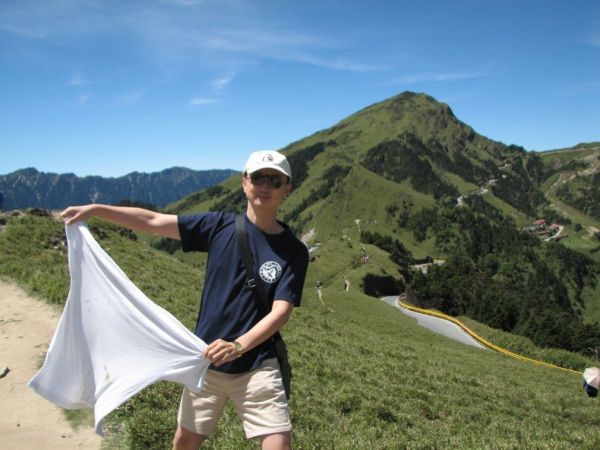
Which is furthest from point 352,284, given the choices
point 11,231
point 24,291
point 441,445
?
point 441,445

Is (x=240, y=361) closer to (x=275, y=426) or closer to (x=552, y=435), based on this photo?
(x=275, y=426)

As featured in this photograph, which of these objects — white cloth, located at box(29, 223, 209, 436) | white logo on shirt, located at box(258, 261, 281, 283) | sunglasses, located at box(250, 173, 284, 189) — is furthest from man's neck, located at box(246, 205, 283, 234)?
white cloth, located at box(29, 223, 209, 436)

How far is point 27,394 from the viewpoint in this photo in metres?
7.74

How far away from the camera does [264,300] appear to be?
4.02 metres

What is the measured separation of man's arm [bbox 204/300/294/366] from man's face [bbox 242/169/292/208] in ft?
2.89

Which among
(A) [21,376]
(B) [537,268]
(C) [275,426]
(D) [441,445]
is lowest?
(B) [537,268]

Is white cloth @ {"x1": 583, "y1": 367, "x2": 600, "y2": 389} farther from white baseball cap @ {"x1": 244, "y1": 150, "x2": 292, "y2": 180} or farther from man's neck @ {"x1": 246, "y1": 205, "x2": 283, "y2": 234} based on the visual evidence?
white baseball cap @ {"x1": 244, "y1": 150, "x2": 292, "y2": 180}

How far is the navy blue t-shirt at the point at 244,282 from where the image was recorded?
157 inches

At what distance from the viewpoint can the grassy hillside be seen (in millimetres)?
6926

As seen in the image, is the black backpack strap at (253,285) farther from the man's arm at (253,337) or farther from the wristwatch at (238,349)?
the wristwatch at (238,349)

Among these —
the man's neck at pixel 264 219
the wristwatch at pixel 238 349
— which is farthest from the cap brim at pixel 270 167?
the wristwatch at pixel 238 349

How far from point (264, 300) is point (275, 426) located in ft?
3.29

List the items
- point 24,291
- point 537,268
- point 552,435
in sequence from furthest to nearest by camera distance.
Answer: point 537,268
point 24,291
point 552,435

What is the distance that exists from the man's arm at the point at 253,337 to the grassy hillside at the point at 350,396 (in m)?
2.84
